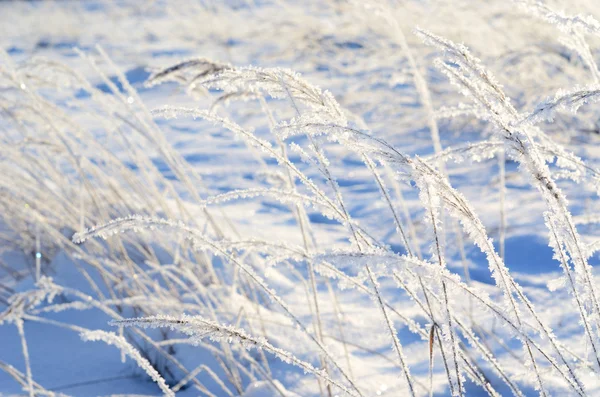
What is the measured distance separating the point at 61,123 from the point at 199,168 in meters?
1.45

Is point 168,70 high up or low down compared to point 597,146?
down

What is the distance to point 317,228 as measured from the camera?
2.81 metres

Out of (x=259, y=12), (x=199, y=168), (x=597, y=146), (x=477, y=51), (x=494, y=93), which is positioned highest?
(x=259, y=12)

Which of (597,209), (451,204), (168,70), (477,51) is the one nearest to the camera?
(451,204)

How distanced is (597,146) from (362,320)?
6.21 ft

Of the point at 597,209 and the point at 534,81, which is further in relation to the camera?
the point at 534,81

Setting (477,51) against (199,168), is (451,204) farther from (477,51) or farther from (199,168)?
(477,51)

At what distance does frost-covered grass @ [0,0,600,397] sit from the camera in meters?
0.85

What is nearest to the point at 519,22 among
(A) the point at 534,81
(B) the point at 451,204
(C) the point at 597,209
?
(A) the point at 534,81

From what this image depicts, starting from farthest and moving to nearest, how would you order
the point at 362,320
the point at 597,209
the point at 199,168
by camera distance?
1. the point at 199,168
2. the point at 597,209
3. the point at 362,320

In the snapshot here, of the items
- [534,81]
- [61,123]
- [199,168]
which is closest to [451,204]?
[61,123]

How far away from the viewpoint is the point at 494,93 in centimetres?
83

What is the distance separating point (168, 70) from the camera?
131cm

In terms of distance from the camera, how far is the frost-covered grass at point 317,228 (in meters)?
0.85
